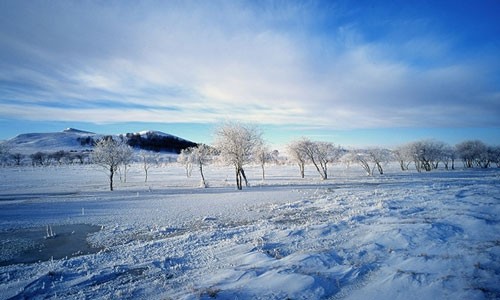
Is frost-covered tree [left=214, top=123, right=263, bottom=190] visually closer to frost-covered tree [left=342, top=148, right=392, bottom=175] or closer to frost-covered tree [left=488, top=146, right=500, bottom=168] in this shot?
frost-covered tree [left=342, top=148, right=392, bottom=175]

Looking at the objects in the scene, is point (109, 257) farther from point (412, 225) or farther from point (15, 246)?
point (412, 225)

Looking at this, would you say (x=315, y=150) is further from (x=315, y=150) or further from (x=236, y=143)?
(x=236, y=143)

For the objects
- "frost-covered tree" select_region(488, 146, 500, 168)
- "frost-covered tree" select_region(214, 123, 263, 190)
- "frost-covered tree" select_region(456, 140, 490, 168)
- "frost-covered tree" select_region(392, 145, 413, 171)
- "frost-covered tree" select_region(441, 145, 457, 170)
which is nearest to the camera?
"frost-covered tree" select_region(214, 123, 263, 190)

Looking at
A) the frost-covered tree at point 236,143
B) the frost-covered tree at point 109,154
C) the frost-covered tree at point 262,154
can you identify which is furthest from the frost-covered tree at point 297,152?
the frost-covered tree at point 109,154

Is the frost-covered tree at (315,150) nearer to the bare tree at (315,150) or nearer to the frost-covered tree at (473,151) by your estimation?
the bare tree at (315,150)

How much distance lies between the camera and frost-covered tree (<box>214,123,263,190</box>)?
36.2 meters

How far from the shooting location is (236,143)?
36312 mm

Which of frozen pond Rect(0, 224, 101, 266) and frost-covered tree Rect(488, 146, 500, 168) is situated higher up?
frost-covered tree Rect(488, 146, 500, 168)

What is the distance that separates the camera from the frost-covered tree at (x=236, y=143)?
36188 millimetres

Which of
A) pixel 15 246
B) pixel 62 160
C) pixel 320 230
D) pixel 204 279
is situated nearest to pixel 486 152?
pixel 320 230

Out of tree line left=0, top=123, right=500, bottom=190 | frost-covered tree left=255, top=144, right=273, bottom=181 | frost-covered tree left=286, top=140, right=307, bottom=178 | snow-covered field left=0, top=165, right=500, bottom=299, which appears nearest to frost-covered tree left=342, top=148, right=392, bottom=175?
tree line left=0, top=123, right=500, bottom=190

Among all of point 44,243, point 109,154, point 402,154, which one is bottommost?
point 44,243

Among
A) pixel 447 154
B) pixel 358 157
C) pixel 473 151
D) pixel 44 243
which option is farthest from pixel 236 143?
pixel 473 151

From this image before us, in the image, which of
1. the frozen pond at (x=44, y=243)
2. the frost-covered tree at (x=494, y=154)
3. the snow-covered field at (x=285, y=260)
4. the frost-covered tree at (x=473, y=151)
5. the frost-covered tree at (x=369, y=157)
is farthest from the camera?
the frost-covered tree at (x=494, y=154)
